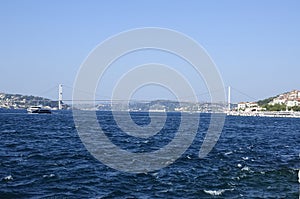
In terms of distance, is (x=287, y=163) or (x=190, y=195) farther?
(x=287, y=163)

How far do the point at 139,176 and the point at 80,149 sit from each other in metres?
16.0

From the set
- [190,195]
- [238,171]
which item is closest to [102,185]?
[190,195]

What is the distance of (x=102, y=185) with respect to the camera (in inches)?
957

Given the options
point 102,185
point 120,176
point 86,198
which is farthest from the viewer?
point 120,176

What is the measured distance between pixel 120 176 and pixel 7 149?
17071 mm

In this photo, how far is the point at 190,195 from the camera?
882 inches

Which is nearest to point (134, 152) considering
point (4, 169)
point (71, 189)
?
point (4, 169)

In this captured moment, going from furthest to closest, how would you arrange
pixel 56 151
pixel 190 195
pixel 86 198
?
pixel 56 151, pixel 190 195, pixel 86 198

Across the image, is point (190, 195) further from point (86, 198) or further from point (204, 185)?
point (86, 198)

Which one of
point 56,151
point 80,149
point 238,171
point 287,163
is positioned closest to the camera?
point 238,171

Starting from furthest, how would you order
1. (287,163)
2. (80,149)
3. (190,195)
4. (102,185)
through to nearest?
1. (80,149)
2. (287,163)
3. (102,185)
4. (190,195)

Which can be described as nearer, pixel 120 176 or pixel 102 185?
pixel 102 185

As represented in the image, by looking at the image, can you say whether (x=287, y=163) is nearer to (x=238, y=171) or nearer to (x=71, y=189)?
(x=238, y=171)

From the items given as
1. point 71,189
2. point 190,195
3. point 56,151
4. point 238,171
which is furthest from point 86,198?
point 56,151
